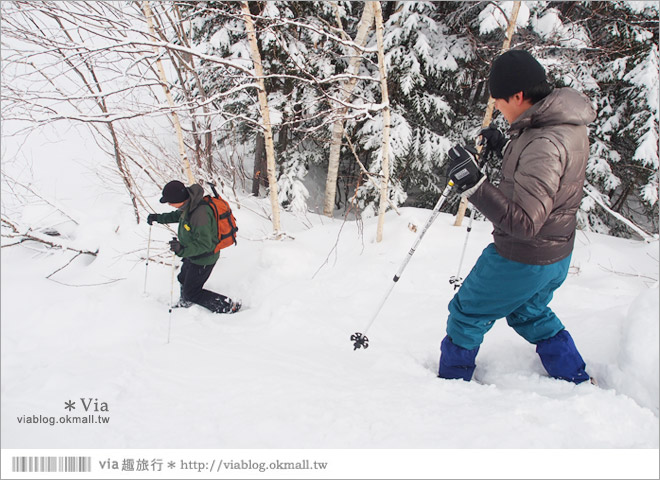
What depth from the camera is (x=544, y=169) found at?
5.59 ft

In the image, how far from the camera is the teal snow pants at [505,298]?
2084mm

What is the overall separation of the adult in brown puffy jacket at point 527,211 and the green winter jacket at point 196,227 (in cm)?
288

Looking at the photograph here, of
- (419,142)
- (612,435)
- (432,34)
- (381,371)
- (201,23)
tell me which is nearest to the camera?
(612,435)

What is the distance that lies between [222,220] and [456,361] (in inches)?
120

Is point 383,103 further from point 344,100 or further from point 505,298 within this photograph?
point 505,298

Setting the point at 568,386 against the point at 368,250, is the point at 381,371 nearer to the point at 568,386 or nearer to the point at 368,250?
the point at 568,386

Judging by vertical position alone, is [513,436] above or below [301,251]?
above

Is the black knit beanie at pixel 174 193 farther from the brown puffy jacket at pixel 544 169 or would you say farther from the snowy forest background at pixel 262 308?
the brown puffy jacket at pixel 544 169

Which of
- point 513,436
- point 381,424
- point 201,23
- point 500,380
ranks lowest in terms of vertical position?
point 500,380

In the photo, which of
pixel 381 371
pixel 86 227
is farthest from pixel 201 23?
pixel 381 371

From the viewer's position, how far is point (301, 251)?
525cm

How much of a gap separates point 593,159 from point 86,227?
1254cm

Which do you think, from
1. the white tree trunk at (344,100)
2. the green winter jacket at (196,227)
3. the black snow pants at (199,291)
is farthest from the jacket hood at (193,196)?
the white tree trunk at (344,100)

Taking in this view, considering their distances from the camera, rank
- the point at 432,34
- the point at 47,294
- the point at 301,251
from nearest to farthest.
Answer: the point at 47,294, the point at 301,251, the point at 432,34
